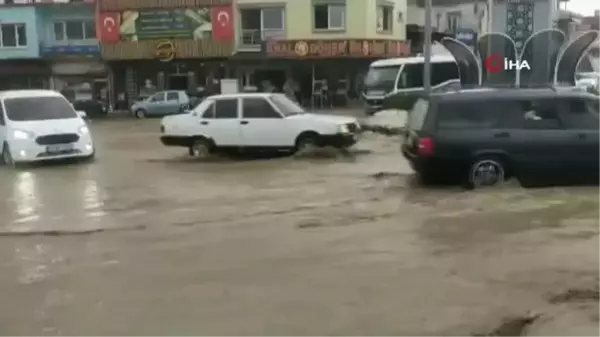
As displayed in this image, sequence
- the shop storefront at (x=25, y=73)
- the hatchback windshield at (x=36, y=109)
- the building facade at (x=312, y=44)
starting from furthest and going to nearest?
1. the shop storefront at (x=25, y=73)
2. the building facade at (x=312, y=44)
3. the hatchback windshield at (x=36, y=109)

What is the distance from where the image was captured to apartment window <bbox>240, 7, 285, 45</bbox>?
138 ft

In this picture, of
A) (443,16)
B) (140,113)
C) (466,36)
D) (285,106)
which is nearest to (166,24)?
(140,113)

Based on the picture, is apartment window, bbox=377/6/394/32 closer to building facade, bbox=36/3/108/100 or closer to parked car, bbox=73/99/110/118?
parked car, bbox=73/99/110/118

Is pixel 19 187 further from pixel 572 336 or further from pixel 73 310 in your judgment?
pixel 572 336

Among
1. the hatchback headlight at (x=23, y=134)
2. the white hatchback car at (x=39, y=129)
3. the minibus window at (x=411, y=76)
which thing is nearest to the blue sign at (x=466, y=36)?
the minibus window at (x=411, y=76)

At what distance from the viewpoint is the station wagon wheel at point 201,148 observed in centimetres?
1780

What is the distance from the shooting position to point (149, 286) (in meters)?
7.44

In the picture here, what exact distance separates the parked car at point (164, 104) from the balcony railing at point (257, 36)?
453 cm

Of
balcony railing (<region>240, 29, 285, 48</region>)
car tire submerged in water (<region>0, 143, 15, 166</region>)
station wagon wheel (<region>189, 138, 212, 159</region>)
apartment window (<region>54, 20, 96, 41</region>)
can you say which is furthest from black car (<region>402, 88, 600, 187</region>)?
apartment window (<region>54, 20, 96, 41</region>)

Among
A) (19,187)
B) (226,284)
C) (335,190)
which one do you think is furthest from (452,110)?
(19,187)

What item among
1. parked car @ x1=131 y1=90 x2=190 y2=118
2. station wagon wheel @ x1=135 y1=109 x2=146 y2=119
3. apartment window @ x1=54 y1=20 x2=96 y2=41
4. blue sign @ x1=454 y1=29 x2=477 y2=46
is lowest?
station wagon wheel @ x1=135 y1=109 x2=146 y2=119

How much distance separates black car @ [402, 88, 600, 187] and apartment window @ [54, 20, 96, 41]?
36418 millimetres

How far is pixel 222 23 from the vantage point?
41719 mm

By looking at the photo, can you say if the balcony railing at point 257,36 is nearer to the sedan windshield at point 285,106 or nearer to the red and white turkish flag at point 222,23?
the red and white turkish flag at point 222,23
